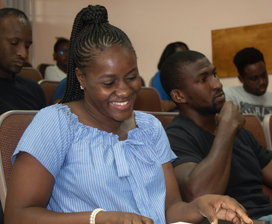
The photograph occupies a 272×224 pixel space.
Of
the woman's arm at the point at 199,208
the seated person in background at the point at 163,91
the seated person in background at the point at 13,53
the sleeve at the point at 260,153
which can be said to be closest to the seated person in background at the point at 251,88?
the seated person in background at the point at 163,91

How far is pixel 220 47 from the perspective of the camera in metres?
4.88

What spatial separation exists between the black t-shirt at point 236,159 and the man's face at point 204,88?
10 centimetres

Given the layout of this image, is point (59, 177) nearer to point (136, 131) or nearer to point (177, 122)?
point (136, 131)

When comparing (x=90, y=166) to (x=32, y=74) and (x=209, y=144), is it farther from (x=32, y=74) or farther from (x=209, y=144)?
(x=32, y=74)

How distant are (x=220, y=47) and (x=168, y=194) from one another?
161 inches

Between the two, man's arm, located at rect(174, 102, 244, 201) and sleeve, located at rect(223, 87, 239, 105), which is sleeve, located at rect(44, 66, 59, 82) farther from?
man's arm, located at rect(174, 102, 244, 201)

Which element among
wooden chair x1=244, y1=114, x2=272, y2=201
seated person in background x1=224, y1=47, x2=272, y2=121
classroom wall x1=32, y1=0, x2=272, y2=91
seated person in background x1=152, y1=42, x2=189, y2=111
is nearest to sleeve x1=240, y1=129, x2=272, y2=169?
wooden chair x1=244, y1=114, x2=272, y2=201

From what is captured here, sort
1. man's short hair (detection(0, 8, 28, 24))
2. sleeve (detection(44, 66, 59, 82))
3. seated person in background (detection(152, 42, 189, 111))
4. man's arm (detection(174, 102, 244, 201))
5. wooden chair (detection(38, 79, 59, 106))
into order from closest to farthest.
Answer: man's arm (detection(174, 102, 244, 201)), man's short hair (detection(0, 8, 28, 24)), wooden chair (detection(38, 79, 59, 106)), seated person in background (detection(152, 42, 189, 111)), sleeve (detection(44, 66, 59, 82))

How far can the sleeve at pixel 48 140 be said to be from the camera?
3.06 feet

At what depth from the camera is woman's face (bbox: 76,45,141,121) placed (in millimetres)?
1054

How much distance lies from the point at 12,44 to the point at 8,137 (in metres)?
1.16

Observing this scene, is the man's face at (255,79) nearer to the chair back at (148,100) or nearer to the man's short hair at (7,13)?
the chair back at (148,100)

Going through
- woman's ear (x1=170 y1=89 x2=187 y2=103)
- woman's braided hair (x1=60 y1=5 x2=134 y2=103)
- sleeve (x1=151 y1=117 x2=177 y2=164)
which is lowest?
sleeve (x1=151 y1=117 x2=177 y2=164)

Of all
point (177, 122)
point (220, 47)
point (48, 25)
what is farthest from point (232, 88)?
point (48, 25)
